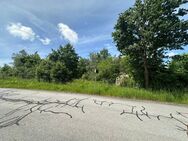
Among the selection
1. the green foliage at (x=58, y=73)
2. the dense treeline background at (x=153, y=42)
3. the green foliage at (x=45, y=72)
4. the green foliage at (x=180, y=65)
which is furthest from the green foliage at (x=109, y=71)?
the green foliage at (x=45, y=72)

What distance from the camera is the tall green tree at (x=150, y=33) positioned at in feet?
43.6

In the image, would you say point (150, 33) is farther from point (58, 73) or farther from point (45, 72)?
point (45, 72)

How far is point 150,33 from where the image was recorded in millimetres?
13195

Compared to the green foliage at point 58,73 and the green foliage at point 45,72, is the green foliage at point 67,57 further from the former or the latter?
the green foliage at point 58,73

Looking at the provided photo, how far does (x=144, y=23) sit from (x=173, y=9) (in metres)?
2.21

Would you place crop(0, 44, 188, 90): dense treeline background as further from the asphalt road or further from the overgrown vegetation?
the asphalt road

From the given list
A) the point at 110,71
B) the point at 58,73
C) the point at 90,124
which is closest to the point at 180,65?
the point at 110,71

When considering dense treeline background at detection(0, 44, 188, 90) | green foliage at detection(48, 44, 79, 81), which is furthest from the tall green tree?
green foliage at detection(48, 44, 79, 81)

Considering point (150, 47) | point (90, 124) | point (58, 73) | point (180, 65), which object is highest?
point (150, 47)

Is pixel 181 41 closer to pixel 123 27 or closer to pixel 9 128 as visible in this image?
pixel 123 27

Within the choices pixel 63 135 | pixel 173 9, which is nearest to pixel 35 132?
pixel 63 135

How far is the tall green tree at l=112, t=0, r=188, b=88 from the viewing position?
13284 millimetres

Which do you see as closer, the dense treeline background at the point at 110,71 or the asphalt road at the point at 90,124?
the asphalt road at the point at 90,124

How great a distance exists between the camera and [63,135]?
4.03m
